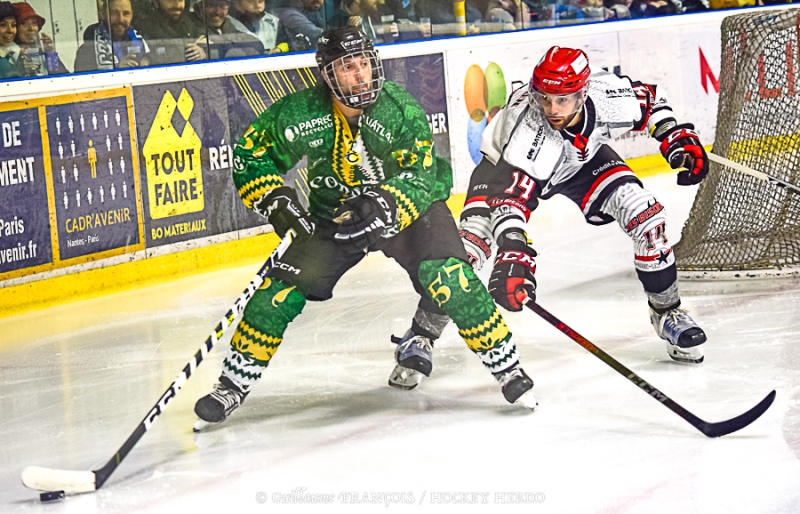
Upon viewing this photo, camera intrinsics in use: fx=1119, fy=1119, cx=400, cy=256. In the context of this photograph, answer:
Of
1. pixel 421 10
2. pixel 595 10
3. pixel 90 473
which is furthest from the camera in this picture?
pixel 595 10

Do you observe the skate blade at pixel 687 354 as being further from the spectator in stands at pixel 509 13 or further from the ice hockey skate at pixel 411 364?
the spectator in stands at pixel 509 13

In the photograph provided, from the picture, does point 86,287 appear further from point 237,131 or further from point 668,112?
point 668,112

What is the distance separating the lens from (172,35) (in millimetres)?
5805

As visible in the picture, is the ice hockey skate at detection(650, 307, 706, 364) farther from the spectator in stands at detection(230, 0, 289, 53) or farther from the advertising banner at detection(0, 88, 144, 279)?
the spectator in stands at detection(230, 0, 289, 53)

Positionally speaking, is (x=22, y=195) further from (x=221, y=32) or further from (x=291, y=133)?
(x=291, y=133)

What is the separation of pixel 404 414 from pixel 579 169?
1.09 metres

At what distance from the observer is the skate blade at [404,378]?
3.71 metres

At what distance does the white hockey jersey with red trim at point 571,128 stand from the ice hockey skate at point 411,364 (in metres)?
0.68

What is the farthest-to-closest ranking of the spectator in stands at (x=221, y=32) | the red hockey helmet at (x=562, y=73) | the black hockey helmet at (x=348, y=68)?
the spectator in stands at (x=221, y=32)
the red hockey helmet at (x=562, y=73)
the black hockey helmet at (x=348, y=68)

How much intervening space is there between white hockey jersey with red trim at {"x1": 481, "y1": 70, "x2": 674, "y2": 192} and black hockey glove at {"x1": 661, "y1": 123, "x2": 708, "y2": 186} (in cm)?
8

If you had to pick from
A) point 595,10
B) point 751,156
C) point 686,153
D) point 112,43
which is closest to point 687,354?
point 686,153

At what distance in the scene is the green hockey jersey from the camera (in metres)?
3.24

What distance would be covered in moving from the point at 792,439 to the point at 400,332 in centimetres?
179

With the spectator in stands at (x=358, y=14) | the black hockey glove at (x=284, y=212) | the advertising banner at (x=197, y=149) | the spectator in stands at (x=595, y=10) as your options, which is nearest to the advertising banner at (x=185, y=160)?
the advertising banner at (x=197, y=149)
